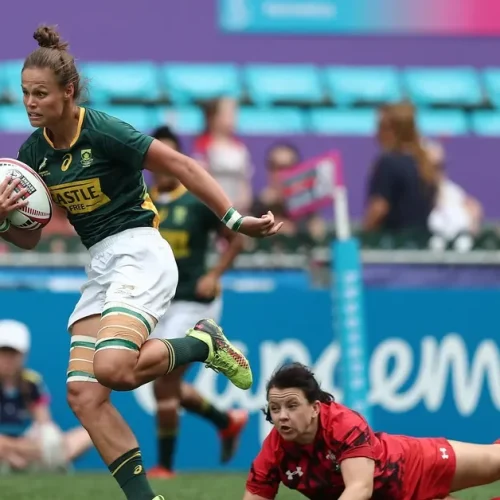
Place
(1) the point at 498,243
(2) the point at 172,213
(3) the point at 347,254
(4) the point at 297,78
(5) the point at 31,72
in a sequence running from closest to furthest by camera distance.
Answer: (5) the point at 31,72, (2) the point at 172,213, (3) the point at 347,254, (1) the point at 498,243, (4) the point at 297,78

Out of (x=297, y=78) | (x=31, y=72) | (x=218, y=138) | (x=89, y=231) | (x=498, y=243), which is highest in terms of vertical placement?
(x=297, y=78)

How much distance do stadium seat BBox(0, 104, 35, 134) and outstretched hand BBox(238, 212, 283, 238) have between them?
8266 millimetres

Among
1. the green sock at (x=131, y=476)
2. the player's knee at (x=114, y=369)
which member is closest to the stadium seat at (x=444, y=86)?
the green sock at (x=131, y=476)

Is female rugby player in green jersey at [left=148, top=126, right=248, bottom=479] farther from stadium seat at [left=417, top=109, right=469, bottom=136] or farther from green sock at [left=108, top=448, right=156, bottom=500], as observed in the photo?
stadium seat at [left=417, top=109, right=469, bottom=136]

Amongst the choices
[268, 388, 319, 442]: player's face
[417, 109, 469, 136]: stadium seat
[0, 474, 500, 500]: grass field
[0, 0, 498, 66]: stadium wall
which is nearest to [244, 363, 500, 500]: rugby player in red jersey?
[268, 388, 319, 442]: player's face

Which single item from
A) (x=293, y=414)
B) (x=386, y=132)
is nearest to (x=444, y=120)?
(x=386, y=132)

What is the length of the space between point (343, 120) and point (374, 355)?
477 centimetres

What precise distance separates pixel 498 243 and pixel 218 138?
2.83 m

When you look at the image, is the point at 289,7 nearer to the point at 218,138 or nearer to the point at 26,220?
the point at 218,138

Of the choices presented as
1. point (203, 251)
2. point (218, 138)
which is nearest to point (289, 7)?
point (218, 138)

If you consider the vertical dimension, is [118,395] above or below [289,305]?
below

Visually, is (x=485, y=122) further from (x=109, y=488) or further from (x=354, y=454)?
(x=354, y=454)

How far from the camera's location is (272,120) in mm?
15141

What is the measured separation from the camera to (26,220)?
6.48m
